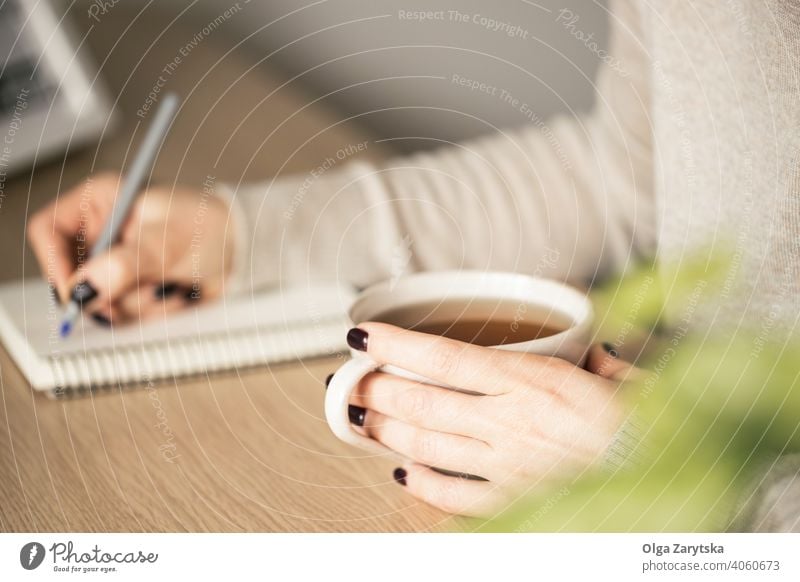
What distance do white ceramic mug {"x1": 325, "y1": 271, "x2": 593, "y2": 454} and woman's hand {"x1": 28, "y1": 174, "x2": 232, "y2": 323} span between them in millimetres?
141

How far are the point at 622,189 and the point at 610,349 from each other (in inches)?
5.9

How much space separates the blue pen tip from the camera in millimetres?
340

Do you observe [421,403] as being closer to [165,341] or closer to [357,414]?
[357,414]

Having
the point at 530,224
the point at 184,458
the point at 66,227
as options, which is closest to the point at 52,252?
the point at 66,227

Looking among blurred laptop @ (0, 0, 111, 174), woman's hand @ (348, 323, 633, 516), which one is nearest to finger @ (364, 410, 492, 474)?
woman's hand @ (348, 323, 633, 516)

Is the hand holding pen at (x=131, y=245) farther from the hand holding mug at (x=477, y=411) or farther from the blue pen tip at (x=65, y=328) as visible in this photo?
the hand holding mug at (x=477, y=411)

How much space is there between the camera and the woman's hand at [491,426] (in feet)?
0.85

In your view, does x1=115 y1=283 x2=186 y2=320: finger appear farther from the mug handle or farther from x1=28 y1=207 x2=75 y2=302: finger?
the mug handle

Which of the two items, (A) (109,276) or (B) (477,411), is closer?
(B) (477,411)

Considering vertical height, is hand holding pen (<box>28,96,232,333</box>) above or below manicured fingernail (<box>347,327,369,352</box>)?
above

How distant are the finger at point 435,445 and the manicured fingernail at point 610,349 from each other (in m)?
0.06

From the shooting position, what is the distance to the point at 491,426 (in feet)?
0.88
